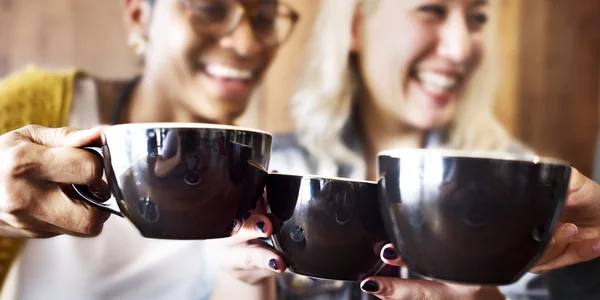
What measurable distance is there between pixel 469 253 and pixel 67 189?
32cm

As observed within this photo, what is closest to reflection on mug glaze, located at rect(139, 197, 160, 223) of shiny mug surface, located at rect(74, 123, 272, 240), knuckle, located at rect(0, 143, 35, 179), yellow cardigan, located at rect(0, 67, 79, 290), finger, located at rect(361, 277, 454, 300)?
shiny mug surface, located at rect(74, 123, 272, 240)

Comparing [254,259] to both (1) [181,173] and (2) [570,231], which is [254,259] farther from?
(2) [570,231]

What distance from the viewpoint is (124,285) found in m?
0.80

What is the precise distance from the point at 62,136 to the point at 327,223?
0.23 metres

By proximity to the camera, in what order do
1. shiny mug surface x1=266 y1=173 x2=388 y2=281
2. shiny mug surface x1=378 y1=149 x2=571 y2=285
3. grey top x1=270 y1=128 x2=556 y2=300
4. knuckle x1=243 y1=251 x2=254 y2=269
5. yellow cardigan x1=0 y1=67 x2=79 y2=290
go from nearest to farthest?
1. shiny mug surface x1=378 y1=149 x2=571 y2=285
2. shiny mug surface x1=266 y1=173 x2=388 y2=281
3. knuckle x1=243 y1=251 x2=254 y2=269
4. yellow cardigan x1=0 y1=67 x2=79 y2=290
5. grey top x1=270 y1=128 x2=556 y2=300

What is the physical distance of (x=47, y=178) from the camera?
370mm

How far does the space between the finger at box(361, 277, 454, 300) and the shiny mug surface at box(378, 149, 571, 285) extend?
13 centimetres

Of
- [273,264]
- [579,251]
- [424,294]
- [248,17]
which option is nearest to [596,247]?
[579,251]

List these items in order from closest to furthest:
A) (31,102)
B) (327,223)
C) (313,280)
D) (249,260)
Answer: (327,223), (249,260), (31,102), (313,280)

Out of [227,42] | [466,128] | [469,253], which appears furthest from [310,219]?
[466,128]

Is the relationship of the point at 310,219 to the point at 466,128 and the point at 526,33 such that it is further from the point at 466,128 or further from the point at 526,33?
the point at 526,33

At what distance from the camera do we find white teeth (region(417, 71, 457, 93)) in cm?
89

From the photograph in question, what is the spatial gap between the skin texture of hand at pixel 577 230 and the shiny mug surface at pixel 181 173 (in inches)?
11.3

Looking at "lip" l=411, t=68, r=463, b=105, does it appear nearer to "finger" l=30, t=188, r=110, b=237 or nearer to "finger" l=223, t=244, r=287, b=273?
"finger" l=223, t=244, r=287, b=273
